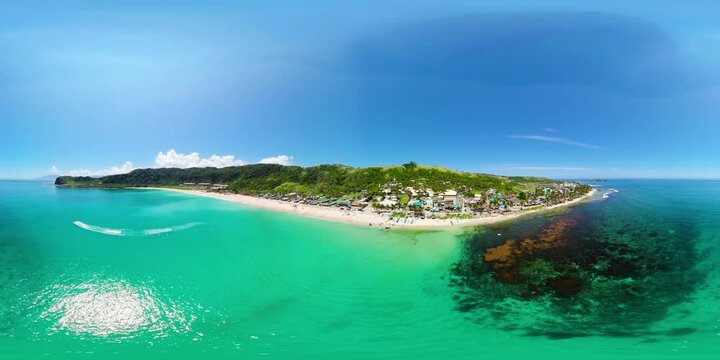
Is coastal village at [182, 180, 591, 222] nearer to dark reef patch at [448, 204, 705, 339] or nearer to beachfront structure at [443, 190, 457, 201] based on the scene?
beachfront structure at [443, 190, 457, 201]

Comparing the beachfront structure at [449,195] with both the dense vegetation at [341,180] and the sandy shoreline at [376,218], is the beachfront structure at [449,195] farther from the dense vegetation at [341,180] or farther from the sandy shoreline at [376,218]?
the sandy shoreline at [376,218]

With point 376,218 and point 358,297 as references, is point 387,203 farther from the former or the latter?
point 358,297

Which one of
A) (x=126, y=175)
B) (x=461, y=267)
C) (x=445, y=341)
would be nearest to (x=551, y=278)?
(x=461, y=267)

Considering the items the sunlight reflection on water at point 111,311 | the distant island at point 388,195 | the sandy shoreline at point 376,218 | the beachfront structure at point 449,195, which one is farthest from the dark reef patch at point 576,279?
the beachfront structure at point 449,195

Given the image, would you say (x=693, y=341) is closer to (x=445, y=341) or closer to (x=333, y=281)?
(x=445, y=341)

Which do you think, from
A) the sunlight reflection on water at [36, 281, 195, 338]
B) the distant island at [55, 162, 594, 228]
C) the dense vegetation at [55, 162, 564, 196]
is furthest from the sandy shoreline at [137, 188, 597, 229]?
the sunlight reflection on water at [36, 281, 195, 338]

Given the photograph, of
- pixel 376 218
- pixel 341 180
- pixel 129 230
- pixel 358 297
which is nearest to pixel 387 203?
pixel 376 218
